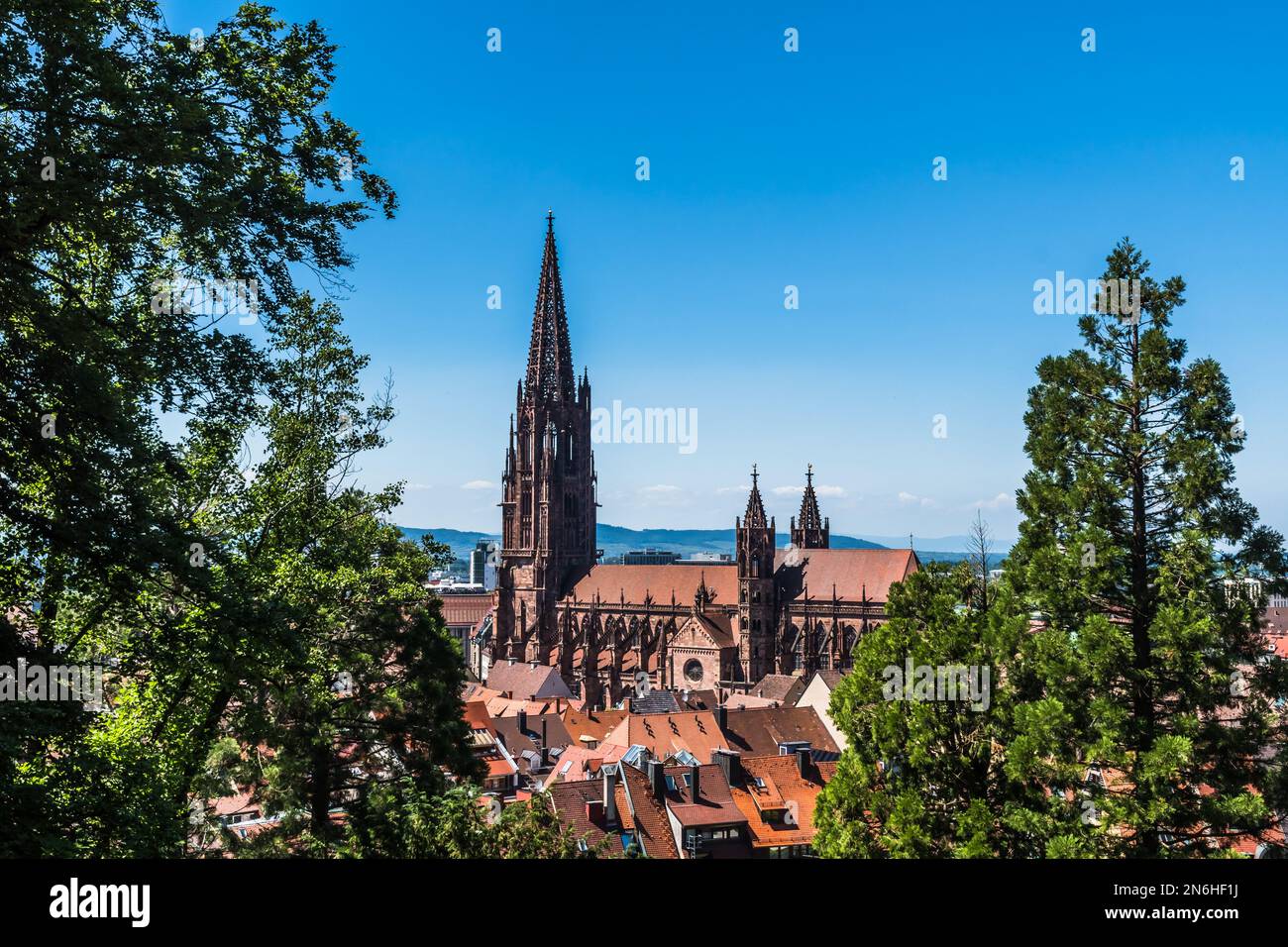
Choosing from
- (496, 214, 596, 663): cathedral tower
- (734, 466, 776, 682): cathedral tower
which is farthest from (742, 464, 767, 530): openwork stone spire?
(496, 214, 596, 663): cathedral tower

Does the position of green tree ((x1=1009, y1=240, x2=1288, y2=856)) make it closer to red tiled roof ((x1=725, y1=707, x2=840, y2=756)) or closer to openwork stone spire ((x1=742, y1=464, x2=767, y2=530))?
red tiled roof ((x1=725, y1=707, x2=840, y2=756))

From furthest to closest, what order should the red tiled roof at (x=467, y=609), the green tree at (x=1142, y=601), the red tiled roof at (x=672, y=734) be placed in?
1. the red tiled roof at (x=467, y=609)
2. the red tiled roof at (x=672, y=734)
3. the green tree at (x=1142, y=601)

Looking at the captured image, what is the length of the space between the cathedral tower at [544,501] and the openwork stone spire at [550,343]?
4.0 inches

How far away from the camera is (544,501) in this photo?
9981cm

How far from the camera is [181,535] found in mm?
10148

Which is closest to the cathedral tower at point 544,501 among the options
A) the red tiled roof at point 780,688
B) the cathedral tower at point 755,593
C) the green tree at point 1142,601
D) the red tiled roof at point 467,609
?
the cathedral tower at point 755,593

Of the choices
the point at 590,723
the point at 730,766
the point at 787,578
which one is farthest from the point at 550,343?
the point at 730,766

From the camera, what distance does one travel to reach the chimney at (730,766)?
1556 inches

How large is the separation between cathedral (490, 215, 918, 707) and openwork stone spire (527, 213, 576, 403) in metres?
0.14

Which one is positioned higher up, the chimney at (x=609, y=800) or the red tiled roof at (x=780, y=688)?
the chimney at (x=609, y=800)

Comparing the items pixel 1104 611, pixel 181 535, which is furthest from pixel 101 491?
pixel 1104 611

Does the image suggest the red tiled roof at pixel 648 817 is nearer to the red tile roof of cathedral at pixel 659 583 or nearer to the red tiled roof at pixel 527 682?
the red tiled roof at pixel 527 682

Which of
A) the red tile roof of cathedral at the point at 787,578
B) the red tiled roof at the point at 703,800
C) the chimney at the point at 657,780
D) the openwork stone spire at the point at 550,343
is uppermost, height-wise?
the openwork stone spire at the point at 550,343

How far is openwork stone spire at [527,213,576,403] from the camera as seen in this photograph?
10306 centimetres
